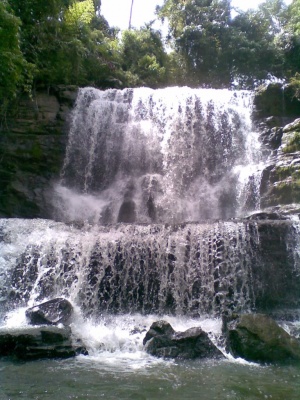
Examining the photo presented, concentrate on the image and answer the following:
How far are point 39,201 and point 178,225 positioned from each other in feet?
19.7

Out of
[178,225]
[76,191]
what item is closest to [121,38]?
[76,191]

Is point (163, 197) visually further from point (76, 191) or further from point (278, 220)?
point (278, 220)

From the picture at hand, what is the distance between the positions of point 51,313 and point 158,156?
8.94 m

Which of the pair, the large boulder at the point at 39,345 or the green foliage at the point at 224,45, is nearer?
the large boulder at the point at 39,345

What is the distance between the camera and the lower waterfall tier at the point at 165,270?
9.41 m

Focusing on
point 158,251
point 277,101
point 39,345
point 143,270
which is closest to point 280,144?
point 277,101

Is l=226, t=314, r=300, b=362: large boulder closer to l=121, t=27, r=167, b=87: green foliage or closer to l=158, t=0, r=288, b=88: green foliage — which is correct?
l=121, t=27, r=167, b=87: green foliage

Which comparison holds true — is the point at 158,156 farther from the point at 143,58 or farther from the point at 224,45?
the point at 224,45

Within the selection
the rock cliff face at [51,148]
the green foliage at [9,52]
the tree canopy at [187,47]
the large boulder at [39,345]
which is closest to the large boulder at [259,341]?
the large boulder at [39,345]

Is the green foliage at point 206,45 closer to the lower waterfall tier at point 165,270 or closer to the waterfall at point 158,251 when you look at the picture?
the waterfall at point 158,251

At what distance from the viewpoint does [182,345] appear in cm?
682

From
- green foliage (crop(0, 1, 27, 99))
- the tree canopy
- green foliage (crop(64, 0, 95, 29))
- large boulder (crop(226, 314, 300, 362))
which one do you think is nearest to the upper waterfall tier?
the tree canopy

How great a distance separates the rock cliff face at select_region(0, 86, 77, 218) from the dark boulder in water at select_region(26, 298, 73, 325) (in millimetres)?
6067

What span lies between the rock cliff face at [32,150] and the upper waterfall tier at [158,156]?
1.51 ft
